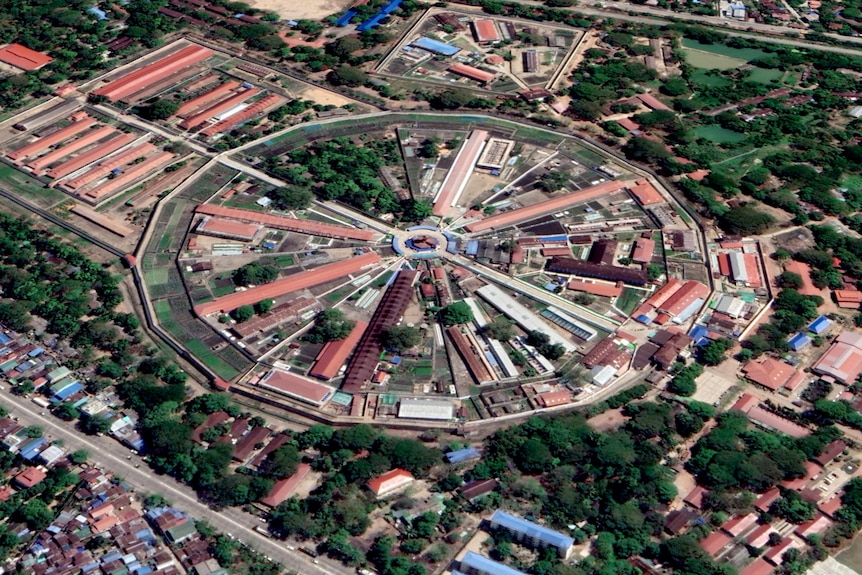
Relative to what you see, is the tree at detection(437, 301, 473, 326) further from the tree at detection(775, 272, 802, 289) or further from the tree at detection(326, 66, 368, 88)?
the tree at detection(326, 66, 368, 88)

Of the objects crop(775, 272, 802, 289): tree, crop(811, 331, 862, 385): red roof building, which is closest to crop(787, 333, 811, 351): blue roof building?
crop(811, 331, 862, 385): red roof building

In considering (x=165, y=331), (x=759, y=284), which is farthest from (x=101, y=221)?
(x=759, y=284)

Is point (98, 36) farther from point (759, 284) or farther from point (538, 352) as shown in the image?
point (759, 284)

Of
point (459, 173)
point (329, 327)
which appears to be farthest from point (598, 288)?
point (329, 327)

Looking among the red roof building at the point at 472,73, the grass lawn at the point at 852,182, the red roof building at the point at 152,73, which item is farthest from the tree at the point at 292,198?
the grass lawn at the point at 852,182

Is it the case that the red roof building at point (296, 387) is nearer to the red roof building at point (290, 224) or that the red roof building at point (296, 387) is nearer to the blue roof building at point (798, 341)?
the red roof building at point (290, 224)

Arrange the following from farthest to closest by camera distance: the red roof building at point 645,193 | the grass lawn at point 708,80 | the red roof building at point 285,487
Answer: the grass lawn at point 708,80, the red roof building at point 645,193, the red roof building at point 285,487
